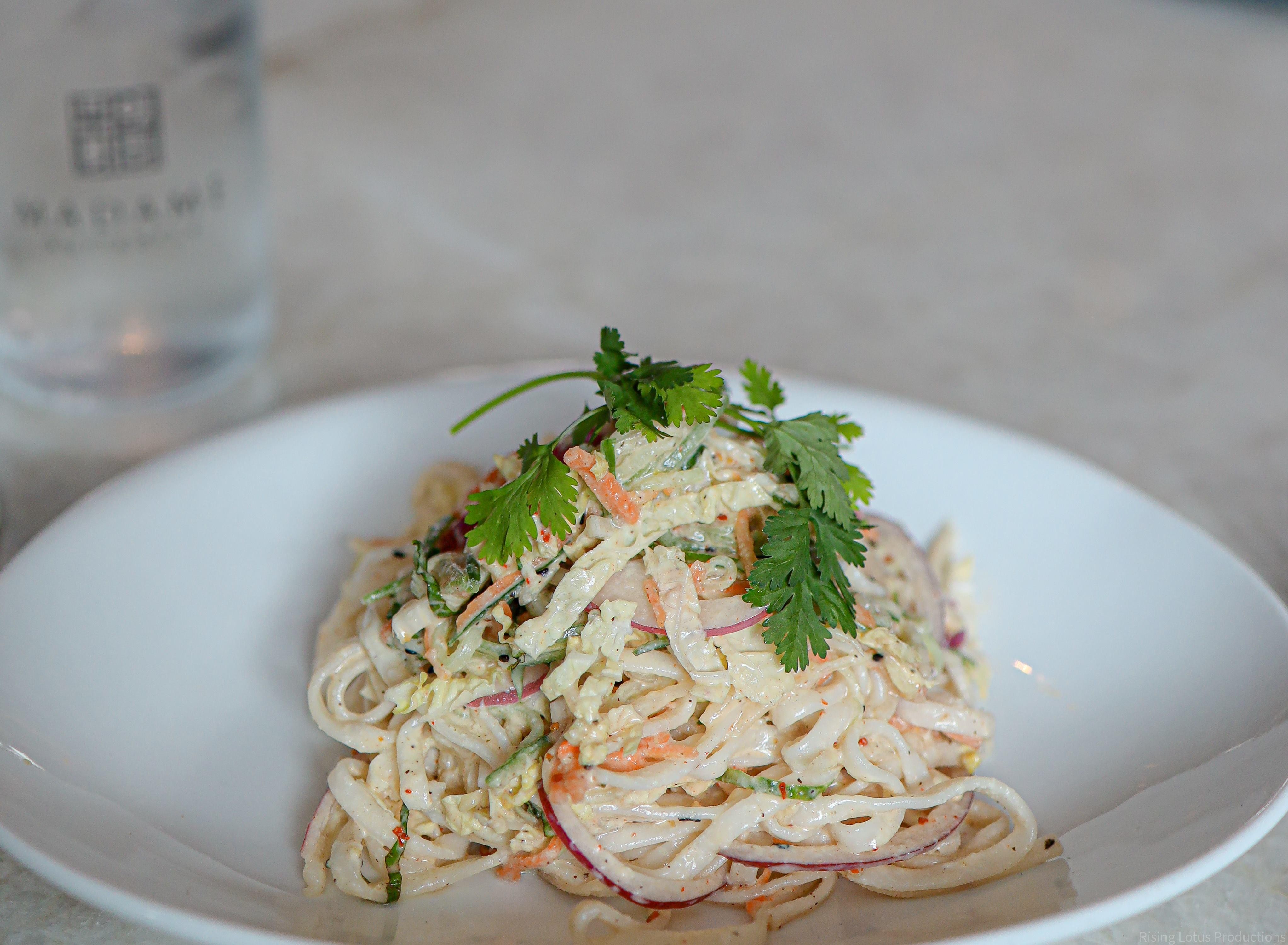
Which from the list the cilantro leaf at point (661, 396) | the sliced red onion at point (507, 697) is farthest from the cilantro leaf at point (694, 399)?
the sliced red onion at point (507, 697)

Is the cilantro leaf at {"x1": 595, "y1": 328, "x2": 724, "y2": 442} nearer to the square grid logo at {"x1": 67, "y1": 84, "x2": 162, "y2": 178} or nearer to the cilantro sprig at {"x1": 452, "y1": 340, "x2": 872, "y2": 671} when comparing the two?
the cilantro sprig at {"x1": 452, "y1": 340, "x2": 872, "y2": 671}

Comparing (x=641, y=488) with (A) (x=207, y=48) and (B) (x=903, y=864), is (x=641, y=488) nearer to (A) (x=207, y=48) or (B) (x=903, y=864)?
(B) (x=903, y=864)

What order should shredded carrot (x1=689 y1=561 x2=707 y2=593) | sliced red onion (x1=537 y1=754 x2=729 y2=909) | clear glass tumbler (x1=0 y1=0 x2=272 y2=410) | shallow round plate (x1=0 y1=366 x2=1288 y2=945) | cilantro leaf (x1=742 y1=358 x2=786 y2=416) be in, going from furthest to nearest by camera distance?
clear glass tumbler (x1=0 y1=0 x2=272 y2=410) < cilantro leaf (x1=742 y1=358 x2=786 y2=416) < shredded carrot (x1=689 y1=561 x2=707 y2=593) < sliced red onion (x1=537 y1=754 x2=729 y2=909) < shallow round plate (x1=0 y1=366 x2=1288 y2=945)

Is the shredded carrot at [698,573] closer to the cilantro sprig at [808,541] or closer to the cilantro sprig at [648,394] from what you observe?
the cilantro sprig at [808,541]

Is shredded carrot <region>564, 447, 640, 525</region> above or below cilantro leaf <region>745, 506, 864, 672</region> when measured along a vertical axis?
above

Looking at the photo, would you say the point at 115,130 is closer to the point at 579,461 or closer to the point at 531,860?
the point at 579,461

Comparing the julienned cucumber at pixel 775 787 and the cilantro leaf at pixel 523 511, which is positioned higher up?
the cilantro leaf at pixel 523 511

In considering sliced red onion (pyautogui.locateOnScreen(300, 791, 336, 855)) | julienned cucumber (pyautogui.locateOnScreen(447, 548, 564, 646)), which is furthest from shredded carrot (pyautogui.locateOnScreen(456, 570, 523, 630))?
sliced red onion (pyautogui.locateOnScreen(300, 791, 336, 855))
